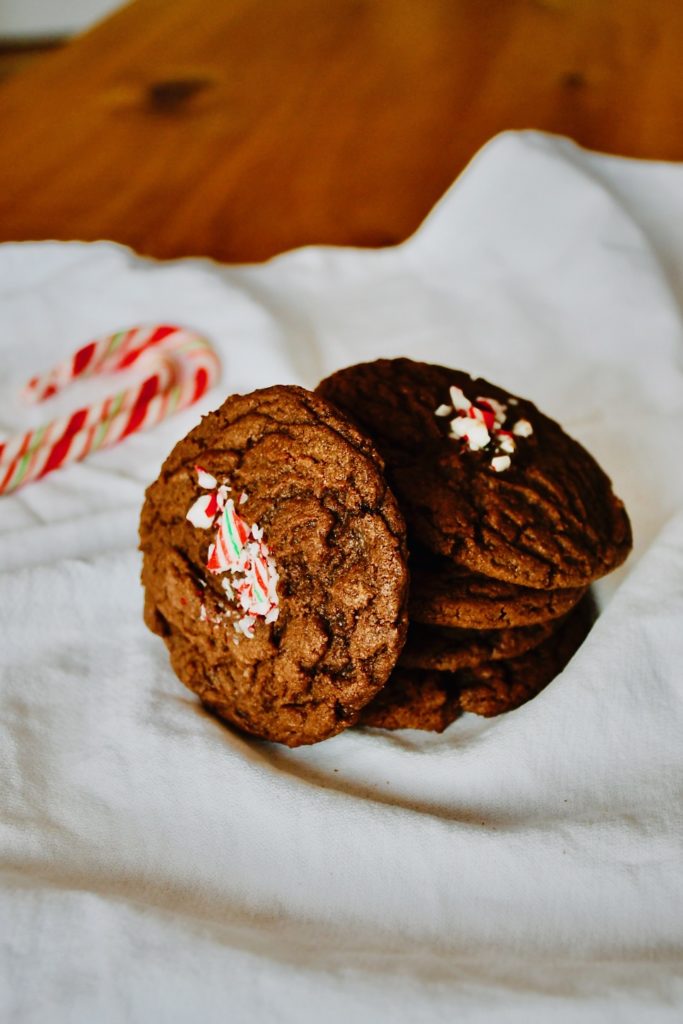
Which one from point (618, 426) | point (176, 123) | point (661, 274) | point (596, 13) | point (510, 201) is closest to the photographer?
point (618, 426)

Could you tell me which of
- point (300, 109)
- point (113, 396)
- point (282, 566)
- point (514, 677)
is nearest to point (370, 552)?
point (282, 566)

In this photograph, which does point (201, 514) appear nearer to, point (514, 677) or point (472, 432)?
point (472, 432)

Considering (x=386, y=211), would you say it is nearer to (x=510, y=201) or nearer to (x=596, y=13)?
(x=510, y=201)

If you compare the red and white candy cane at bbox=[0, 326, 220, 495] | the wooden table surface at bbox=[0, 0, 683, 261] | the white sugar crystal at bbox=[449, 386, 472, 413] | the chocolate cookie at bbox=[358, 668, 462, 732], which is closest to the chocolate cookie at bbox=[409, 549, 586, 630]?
the chocolate cookie at bbox=[358, 668, 462, 732]

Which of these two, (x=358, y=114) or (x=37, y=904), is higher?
(x=358, y=114)

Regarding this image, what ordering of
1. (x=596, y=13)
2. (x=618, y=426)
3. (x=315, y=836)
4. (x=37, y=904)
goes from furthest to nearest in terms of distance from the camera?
(x=596, y=13) < (x=618, y=426) < (x=315, y=836) < (x=37, y=904)

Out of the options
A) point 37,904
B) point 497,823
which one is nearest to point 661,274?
point 497,823

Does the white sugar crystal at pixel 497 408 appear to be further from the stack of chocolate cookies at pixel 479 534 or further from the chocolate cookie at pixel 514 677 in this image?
the chocolate cookie at pixel 514 677
